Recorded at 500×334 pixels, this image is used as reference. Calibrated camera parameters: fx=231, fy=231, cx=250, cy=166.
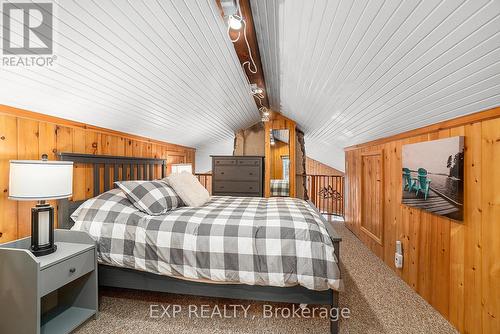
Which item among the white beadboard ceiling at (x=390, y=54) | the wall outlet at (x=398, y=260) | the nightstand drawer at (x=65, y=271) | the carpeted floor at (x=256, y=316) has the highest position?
the white beadboard ceiling at (x=390, y=54)

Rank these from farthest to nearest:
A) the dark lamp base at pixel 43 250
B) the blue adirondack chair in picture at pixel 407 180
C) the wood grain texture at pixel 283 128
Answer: the wood grain texture at pixel 283 128 < the blue adirondack chair in picture at pixel 407 180 < the dark lamp base at pixel 43 250

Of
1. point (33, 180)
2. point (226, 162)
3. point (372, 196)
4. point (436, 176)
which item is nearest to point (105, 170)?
point (33, 180)

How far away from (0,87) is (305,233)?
2.26m

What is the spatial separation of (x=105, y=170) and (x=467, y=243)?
126 inches

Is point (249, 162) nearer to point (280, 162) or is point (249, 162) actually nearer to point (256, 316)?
point (280, 162)

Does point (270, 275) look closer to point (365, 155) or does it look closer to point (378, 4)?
point (378, 4)

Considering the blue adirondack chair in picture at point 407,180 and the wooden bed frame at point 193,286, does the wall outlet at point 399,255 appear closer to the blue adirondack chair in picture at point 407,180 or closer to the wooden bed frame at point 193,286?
the blue adirondack chair in picture at point 407,180

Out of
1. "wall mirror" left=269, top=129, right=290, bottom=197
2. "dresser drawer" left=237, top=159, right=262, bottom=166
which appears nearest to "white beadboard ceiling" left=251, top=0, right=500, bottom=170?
"dresser drawer" left=237, top=159, right=262, bottom=166

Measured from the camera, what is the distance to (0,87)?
1.50m

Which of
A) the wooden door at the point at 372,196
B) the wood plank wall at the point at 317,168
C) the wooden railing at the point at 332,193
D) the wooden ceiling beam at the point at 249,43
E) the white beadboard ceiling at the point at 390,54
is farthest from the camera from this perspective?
the wood plank wall at the point at 317,168

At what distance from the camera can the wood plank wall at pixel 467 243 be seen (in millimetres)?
1397

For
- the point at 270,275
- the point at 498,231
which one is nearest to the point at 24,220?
the point at 270,275

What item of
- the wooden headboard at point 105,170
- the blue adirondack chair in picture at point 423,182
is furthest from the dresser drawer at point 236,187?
the blue adirondack chair in picture at point 423,182

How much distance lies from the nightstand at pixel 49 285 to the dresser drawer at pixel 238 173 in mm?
2856
